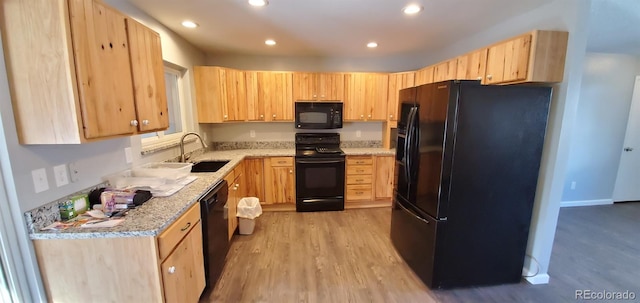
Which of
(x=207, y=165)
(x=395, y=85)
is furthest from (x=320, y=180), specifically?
(x=395, y=85)

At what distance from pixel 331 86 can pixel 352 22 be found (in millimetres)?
1315

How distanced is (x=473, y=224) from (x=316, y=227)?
1.79m

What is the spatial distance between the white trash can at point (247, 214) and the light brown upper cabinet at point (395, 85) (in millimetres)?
2401

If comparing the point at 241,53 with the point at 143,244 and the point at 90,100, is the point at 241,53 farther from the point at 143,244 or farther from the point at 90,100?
the point at 143,244

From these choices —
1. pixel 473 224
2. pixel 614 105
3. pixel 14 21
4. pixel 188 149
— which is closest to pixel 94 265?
pixel 14 21

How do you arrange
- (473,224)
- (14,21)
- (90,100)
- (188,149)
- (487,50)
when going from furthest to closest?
(188,149), (487,50), (473,224), (90,100), (14,21)

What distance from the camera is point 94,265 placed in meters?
1.24

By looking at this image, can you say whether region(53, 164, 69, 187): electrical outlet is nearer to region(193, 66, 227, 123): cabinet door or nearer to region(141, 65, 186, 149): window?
region(141, 65, 186, 149): window

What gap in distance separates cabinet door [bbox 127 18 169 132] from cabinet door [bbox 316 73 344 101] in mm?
2204

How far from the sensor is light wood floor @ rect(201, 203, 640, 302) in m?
1.97

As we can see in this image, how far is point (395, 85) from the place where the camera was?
372cm

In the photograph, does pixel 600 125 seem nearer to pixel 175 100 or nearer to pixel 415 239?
pixel 415 239

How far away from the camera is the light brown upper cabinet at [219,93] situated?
329 cm

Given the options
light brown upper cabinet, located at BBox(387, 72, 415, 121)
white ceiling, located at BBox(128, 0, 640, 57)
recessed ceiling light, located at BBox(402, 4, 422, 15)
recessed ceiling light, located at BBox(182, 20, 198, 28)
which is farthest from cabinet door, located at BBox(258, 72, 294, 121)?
recessed ceiling light, located at BBox(402, 4, 422, 15)
